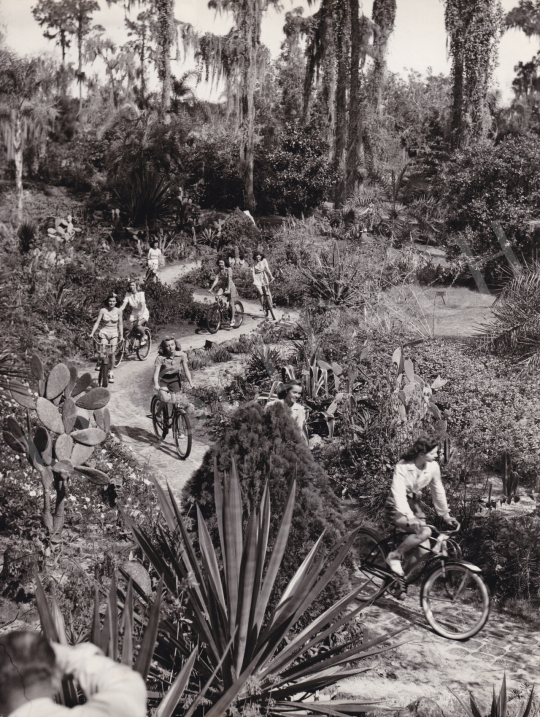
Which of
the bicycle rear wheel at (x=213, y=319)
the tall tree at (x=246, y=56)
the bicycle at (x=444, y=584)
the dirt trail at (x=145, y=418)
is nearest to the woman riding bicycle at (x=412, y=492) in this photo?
the bicycle at (x=444, y=584)

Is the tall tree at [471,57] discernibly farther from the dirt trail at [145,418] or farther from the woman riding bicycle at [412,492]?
the woman riding bicycle at [412,492]

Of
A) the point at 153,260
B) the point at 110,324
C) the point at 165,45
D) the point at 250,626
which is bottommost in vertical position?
the point at 250,626

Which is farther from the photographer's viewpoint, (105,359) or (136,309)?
(136,309)

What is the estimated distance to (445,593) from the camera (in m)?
5.37

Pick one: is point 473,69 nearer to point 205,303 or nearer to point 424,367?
point 205,303

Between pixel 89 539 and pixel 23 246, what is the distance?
11.0 metres

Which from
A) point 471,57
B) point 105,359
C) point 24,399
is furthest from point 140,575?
point 471,57

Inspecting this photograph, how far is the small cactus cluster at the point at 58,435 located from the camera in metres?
5.64

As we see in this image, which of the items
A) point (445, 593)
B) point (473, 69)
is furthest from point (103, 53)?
point (445, 593)

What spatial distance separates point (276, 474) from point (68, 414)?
1.77 metres

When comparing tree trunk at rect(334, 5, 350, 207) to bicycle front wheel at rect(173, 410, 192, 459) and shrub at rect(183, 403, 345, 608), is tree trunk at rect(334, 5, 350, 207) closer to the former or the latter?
bicycle front wheel at rect(173, 410, 192, 459)

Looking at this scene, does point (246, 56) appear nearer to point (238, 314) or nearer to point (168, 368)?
point (238, 314)

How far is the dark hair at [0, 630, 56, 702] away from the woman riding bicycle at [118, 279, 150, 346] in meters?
10.0

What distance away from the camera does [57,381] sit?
5.70 metres
